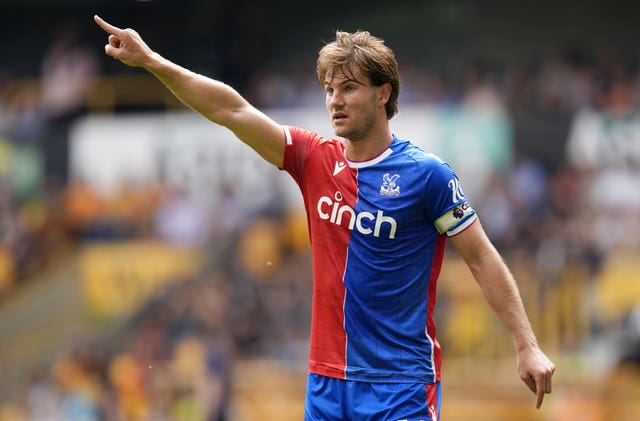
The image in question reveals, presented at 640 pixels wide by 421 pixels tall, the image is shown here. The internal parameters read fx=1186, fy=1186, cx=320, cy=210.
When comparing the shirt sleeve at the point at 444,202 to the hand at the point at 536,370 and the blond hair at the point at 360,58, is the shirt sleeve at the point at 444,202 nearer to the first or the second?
the blond hair at the point at 360,58

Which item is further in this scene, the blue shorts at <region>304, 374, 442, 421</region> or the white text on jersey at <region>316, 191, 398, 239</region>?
the white text on jersey at <region>316, 191, 398, 239</region>

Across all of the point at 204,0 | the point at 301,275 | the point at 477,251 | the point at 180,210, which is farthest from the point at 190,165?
the point at 477,251

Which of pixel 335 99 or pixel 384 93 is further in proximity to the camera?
pixel 384 93

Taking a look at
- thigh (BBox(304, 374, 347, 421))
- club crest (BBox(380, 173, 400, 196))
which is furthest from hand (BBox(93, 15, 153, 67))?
thigh (BBox(304, 374, 347, 421))

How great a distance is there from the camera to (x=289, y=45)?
21641mm

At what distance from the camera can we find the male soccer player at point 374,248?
4965 mm

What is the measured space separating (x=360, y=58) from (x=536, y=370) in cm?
149

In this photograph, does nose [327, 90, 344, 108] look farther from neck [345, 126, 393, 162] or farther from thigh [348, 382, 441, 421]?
thigh [348, 382, 441, 421]

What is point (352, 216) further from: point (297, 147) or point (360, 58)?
point (360, 58)

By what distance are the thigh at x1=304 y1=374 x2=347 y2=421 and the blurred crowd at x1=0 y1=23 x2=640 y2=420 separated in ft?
24.4

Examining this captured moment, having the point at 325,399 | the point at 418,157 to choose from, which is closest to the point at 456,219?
the point at 418,157

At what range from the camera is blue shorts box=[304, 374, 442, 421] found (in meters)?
4.88

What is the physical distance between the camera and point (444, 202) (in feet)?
16.4

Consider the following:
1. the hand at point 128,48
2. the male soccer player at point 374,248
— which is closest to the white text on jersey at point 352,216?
the male soccer player at point 374,248
